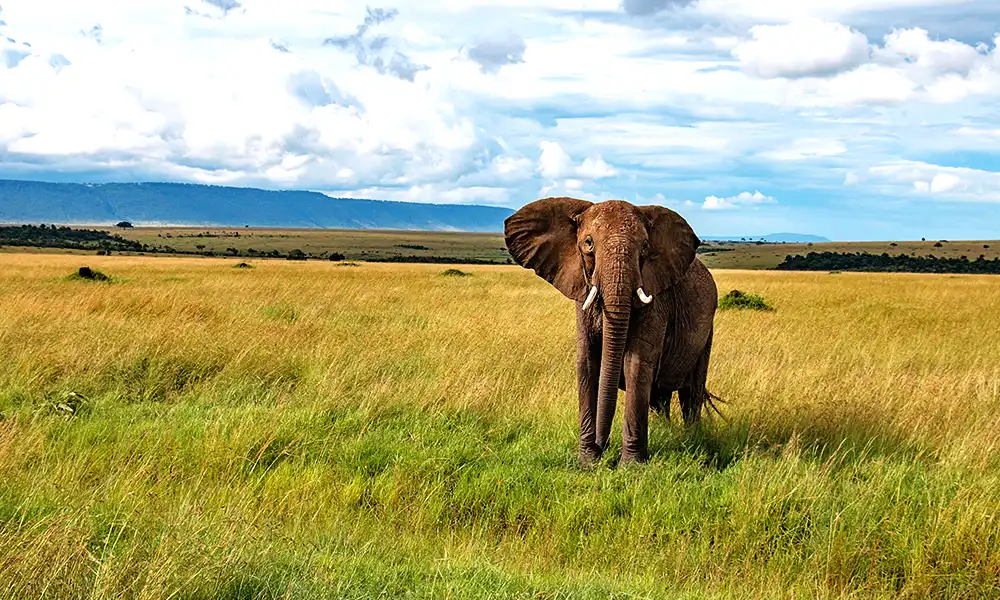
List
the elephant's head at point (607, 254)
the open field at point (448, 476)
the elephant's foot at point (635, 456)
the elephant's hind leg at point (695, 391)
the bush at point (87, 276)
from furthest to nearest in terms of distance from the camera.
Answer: the bush at point (87, 276) → the elephant's hind leg at point (695, 391) → the elephant's foot at point (635, 456) → the elephant's head at point (607, 254) → the open field at point (448, 476)

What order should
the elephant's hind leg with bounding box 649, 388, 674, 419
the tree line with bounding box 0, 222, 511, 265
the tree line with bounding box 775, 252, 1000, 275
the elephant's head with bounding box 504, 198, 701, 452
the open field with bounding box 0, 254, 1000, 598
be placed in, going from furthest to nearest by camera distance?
the tree line with bounding box 0, 222, 511, 265, the tree line with bounding box 775, 252, 1000, 275, the elephant's hind leg with bounding box 649, 388, 674, 419, the elephant's head with bounding box 504, 198, 701, 452, the open field with bounding box 0, 254, 1000, 598

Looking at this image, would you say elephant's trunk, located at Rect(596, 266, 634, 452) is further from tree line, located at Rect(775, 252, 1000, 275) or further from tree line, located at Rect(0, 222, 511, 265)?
tree line, located at Rect(775, 252, 1000, 275)

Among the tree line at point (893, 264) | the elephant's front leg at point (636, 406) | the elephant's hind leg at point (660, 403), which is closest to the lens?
the elephant's front leg at point (636, 406)

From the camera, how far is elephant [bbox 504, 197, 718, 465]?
20.3 feet

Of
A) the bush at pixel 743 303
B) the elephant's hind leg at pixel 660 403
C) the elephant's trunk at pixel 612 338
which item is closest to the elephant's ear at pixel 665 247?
the elephant's trunk at pixel 612 338

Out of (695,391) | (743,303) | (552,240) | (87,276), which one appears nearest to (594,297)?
(552,240)

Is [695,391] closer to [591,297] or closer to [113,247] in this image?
[591,297]

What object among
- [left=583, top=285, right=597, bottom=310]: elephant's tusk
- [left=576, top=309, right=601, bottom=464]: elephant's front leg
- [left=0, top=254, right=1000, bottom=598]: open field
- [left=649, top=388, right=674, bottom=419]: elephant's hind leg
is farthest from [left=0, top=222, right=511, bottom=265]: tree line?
[left=583, top=285, right=597, bottom=310]: elephant's tusk

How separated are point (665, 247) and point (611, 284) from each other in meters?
0.99

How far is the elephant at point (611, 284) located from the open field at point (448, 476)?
493 millimetres

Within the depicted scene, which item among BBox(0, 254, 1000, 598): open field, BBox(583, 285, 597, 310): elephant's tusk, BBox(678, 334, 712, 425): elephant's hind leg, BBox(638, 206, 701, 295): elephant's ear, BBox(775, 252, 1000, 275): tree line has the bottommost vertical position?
BBox(0, 254, 1000, 598): open field

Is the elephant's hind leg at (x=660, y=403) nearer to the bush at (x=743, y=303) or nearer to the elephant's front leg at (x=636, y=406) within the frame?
the elephant's front leg at (x=636, y=406)

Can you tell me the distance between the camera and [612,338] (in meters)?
6.22

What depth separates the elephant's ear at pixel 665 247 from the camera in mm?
6655
